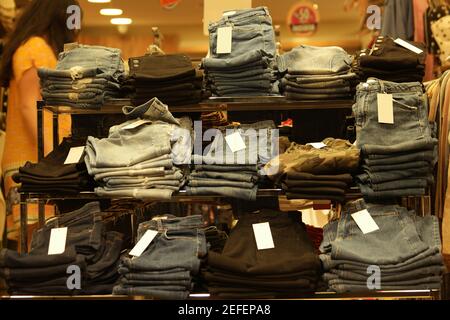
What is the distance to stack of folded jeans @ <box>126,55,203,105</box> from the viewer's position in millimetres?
3078

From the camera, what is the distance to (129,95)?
3191mm

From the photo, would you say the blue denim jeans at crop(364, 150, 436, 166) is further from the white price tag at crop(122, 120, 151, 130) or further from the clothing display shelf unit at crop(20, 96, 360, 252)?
the white price tag at crop(122, 120, 151, 130)

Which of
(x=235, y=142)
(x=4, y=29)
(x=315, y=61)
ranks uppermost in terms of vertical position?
(x=4, y=29)

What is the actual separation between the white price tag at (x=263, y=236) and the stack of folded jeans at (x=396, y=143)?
403 millimetres

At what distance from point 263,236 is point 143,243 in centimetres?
47

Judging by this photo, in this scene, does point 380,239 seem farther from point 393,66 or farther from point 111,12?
point 111,12

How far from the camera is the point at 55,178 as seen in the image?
3008mm

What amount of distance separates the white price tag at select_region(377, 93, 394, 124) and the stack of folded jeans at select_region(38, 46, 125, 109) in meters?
1.07

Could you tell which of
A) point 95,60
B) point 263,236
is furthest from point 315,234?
point 95,60

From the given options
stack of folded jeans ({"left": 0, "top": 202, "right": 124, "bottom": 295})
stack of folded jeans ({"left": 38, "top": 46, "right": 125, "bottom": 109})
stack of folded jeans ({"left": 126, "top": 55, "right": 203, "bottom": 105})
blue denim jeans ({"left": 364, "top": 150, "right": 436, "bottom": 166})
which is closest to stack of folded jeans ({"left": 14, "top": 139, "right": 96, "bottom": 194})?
stack of folded jeans ({"left": 0, "top": 202, "right": 124, "bottom": 295})

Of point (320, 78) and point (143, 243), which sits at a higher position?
point (320, 78)

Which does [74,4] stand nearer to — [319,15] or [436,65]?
[319,15]
